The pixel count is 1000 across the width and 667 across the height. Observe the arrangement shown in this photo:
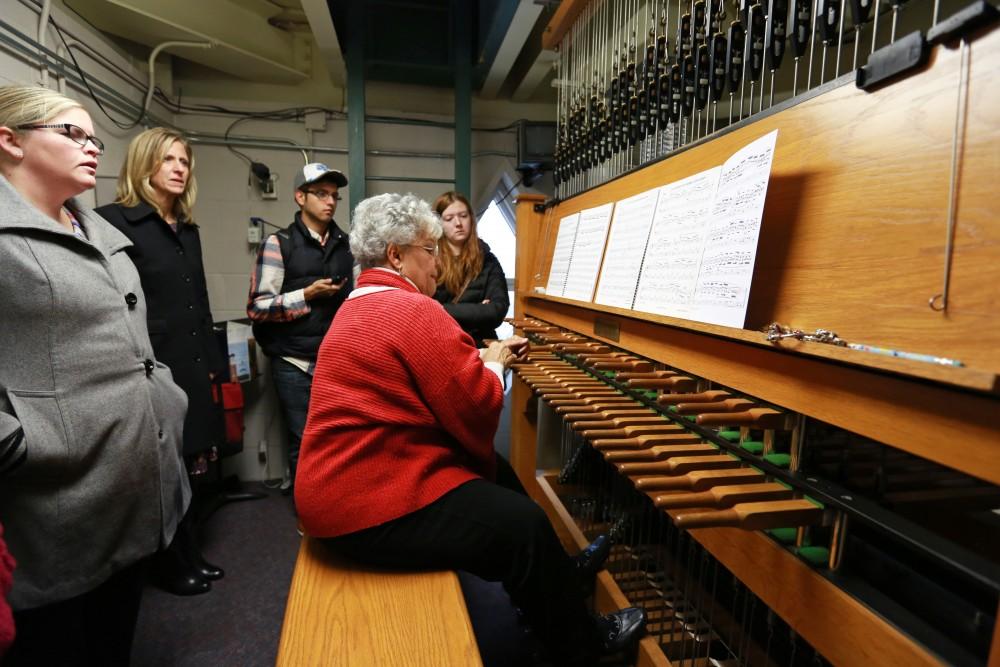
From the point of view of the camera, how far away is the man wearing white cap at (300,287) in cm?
256

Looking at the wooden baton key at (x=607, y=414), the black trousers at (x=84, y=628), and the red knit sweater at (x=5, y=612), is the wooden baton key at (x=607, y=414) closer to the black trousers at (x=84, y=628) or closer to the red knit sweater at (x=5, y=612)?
the red knit sweater at (x=5, y=612)

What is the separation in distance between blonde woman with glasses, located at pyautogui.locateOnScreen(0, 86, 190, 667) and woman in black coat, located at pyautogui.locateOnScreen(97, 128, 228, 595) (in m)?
0.61

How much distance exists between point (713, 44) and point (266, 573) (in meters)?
2.55

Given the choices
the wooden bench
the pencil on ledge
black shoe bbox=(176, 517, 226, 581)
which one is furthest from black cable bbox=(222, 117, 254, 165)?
the pencil on ledge

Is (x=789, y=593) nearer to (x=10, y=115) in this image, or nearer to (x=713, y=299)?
(x=713, y=299)

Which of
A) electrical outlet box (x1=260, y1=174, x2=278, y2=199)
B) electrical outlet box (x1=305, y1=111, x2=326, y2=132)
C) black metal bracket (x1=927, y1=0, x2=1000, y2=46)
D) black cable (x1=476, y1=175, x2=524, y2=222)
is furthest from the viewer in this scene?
black cable (x1=476, y1=175, x2=524, y2=222)

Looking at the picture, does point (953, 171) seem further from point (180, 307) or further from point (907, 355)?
point (180, 307)

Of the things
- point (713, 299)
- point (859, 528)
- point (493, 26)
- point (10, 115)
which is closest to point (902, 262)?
point (713, 299)

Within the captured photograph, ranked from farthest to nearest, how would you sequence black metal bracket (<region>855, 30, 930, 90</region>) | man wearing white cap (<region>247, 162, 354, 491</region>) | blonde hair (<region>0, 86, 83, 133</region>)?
man wearing white cap (<region>247, 162, 354, 491</region>)
blonde hair (<region>0, 86, 83, 133</region>)
black metal bracket (<region>855, 30, 930, 90</region>)

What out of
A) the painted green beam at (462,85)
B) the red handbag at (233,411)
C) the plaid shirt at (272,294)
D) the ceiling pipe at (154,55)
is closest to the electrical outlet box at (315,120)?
the ceiling pipe at (154,55)

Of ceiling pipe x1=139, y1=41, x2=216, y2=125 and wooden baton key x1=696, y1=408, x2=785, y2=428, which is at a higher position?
ceiling pipe x1=139, y1=41, x2=216, y2=125

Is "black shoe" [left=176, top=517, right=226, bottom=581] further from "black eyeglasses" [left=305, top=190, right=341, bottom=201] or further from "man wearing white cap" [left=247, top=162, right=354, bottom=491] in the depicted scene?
"black eyeglasses" [left=305, top=190, right=341, bottom=201]

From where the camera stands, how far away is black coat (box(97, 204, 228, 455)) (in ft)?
→ 6.22

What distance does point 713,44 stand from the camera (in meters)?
1.31
